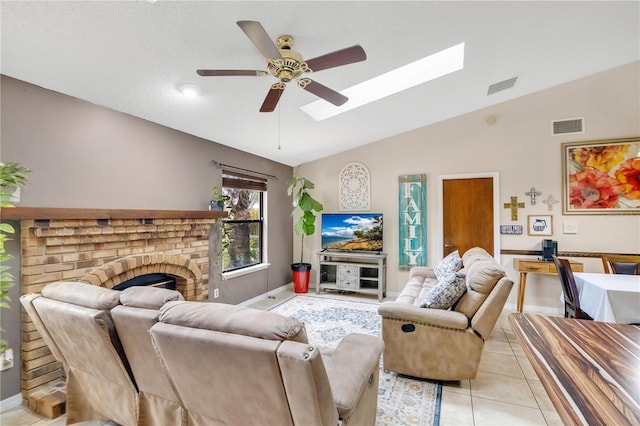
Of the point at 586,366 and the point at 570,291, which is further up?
the point at 586,366

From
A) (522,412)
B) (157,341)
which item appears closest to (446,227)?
(522,412)

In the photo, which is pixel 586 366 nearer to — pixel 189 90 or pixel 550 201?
pixel 189 90

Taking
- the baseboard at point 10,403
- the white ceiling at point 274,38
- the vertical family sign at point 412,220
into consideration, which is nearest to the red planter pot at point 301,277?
the vertical family sign at point 412,220

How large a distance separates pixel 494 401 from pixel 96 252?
131 inches

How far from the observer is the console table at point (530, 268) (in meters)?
3.80

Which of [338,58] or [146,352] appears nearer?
[146,352]

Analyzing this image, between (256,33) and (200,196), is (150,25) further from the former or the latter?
(200,196)

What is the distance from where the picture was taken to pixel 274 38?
214 cm

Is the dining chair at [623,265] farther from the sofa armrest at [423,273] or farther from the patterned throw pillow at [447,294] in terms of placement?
the patterned throw pillow at [447,294]

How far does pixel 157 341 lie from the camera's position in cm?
130

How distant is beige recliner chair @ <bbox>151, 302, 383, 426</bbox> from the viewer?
105 centimetres

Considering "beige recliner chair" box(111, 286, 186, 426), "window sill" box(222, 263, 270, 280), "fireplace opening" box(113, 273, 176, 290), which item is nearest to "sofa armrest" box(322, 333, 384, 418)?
"beige recliner chair" box(111, 286, 186, 426)

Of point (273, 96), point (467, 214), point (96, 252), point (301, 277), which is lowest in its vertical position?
point (301, 277)

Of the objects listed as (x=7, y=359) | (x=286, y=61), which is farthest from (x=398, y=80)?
(x=7, y=359)
